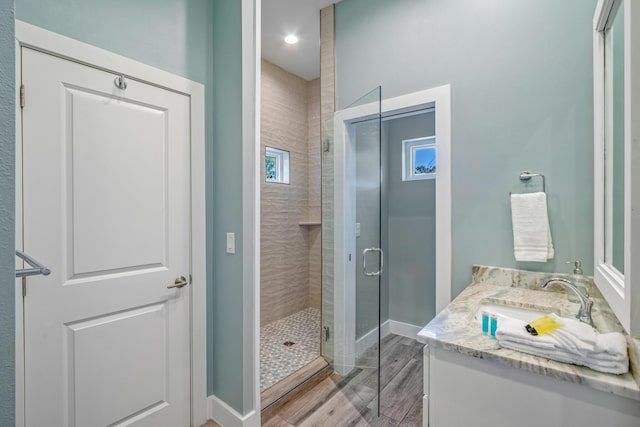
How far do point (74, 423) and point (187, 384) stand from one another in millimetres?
539

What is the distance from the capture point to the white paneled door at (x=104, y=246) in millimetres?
1292

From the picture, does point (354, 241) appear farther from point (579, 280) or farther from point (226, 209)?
point (579, 280)

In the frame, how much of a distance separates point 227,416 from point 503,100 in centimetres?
252

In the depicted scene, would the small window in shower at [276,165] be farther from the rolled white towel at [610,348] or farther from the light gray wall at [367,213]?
the rolled white towel at [610,348]

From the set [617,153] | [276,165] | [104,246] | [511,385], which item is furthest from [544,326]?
[276,165]

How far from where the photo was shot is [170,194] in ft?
5.62

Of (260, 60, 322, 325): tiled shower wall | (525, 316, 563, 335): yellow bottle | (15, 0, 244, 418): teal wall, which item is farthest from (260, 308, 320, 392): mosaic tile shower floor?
(525, 316, 563, 335): yellow bottle

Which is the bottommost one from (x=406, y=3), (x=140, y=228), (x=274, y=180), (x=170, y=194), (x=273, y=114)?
(x=140, y=228)

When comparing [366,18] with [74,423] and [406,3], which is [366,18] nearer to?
[406,3]

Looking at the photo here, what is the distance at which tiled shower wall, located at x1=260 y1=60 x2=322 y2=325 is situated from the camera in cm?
332

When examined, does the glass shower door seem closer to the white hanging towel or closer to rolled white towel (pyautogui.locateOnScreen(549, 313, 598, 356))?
the white hanging towel

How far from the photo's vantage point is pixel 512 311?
4.72 ft

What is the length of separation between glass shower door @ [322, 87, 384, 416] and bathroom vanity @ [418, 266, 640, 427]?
1.05 m

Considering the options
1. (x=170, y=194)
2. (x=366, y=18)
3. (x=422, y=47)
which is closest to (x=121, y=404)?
(x=170, y=194)
